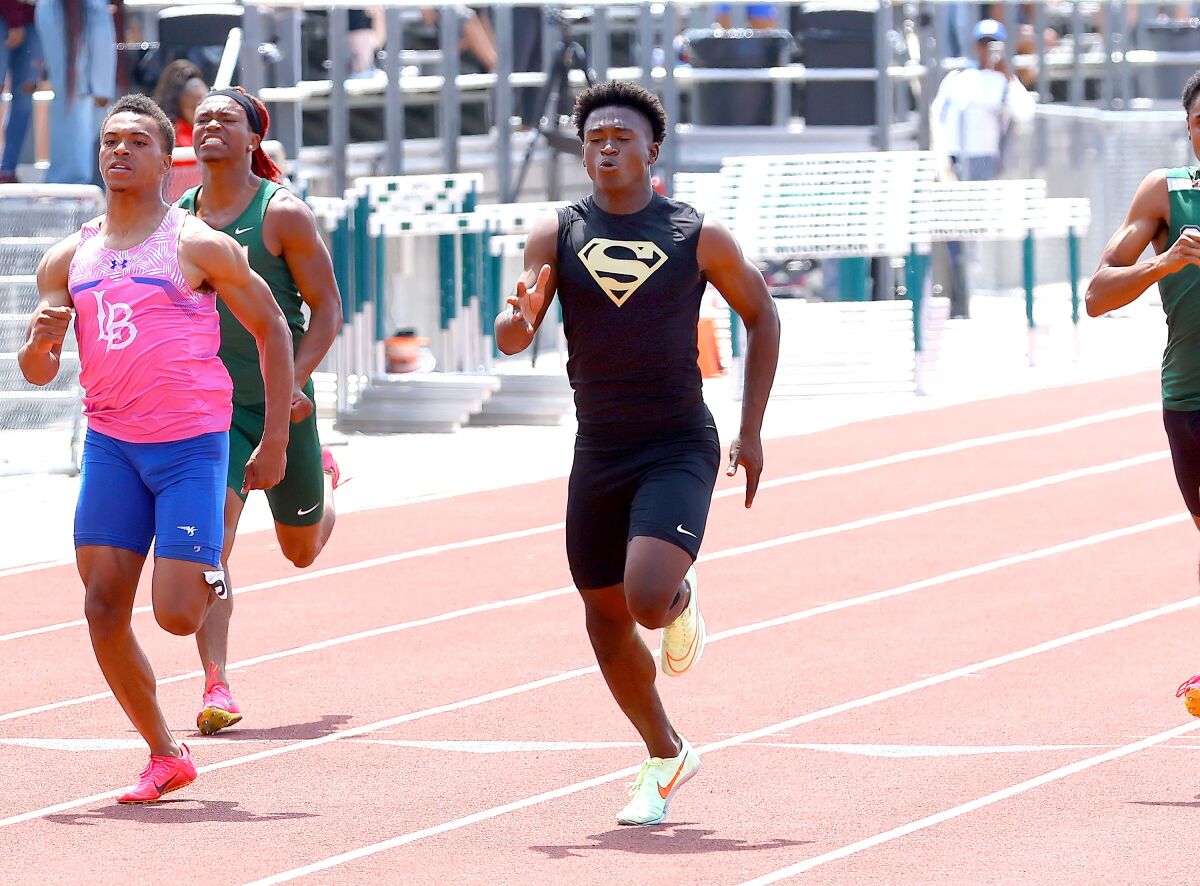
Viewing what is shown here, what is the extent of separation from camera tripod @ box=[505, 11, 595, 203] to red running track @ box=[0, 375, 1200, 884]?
6.82m

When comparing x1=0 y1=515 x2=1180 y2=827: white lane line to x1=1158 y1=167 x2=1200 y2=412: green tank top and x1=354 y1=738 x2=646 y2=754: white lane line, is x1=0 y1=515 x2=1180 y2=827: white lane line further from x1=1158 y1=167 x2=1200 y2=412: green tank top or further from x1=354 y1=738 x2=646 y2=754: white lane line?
x1=1158 y1=167 x2=1200 y2=412: green tank top

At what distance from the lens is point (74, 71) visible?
15992 millimetres

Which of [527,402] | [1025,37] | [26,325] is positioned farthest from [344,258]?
[1025,37]

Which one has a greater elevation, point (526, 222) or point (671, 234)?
point (671, 234)

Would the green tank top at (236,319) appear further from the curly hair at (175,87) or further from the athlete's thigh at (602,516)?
the curly hair at (175,87)

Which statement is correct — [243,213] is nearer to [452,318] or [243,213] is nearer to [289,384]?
[289,384]

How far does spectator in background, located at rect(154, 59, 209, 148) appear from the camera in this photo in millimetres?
13836

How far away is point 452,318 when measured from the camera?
16703 millimetres

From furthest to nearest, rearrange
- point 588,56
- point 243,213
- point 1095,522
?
point 588,56, point 1095,522, point 243,213

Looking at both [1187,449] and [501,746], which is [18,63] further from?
[1187,449]

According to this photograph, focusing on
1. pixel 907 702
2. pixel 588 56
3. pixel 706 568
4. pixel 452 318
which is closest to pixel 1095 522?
pixel 706 568

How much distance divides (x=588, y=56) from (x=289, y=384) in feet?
54.8

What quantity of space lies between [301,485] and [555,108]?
12.8 metres

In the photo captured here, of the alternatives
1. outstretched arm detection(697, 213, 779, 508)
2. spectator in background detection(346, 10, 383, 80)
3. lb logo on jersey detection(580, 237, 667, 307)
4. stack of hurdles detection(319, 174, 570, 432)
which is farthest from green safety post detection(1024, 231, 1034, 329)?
lb logo on jersey detection(580, 237, 667, 307)
